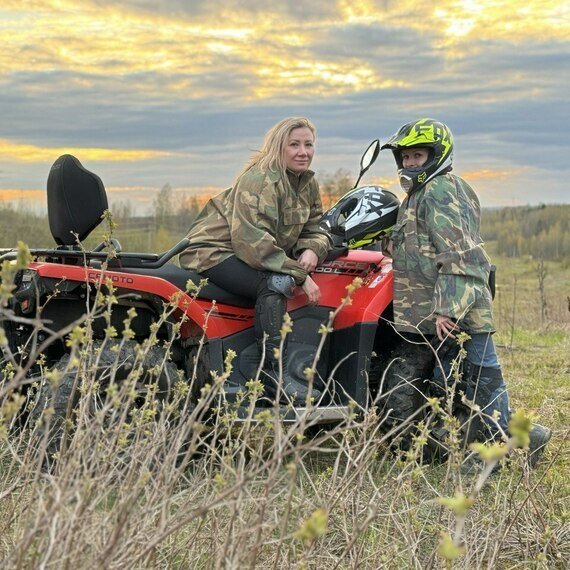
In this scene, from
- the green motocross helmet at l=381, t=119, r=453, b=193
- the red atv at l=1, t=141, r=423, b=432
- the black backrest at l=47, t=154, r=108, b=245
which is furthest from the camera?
the green motocross helmet at l=381, t=119, r=453, b=193

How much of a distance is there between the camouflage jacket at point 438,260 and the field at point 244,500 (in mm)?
900

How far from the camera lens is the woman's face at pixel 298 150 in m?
5.00

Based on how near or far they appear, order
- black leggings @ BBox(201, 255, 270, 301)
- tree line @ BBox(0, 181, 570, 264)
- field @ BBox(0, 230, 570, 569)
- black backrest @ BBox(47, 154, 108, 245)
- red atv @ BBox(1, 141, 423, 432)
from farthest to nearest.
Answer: tree line @ BBox(0, 181, 570, 264) < black leggings @ BBox(201, 255, 270, 301) < black backrest @ BBox(47, 154, 108, 245) < red atv @ BBox(1, 141, 423, 432) < field @ BBox(0, 230, 570, 569)

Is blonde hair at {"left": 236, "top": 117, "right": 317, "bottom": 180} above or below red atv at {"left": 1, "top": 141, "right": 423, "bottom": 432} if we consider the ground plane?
above

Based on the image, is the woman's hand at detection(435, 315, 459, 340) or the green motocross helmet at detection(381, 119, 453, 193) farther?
the green motocross helmet at detection(381, 119, 453, 193)

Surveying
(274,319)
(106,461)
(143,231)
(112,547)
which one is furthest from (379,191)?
(143,231)

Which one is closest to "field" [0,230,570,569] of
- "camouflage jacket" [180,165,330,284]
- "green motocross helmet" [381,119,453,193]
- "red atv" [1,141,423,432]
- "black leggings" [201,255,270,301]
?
"red atv" [1,141,423,432]

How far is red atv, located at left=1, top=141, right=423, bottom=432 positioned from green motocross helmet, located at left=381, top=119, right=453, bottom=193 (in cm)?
19

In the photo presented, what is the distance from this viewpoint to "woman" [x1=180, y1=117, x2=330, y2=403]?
4766 mm

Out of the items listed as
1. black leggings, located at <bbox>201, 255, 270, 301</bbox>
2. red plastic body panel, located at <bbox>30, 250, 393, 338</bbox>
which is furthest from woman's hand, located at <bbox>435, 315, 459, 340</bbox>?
black leggings, located at <bbox>201, 255, 270, 301</bbox>

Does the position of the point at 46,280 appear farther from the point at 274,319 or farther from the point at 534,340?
the point at 534,340

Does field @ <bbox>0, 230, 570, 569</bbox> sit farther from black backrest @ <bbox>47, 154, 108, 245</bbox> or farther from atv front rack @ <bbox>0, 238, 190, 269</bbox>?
black backrest @ <bbox>47, 154, 108, 245</bbox>

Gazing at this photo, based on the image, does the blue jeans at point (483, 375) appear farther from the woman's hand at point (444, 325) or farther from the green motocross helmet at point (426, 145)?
the green motocross helmet at point (426, 145)

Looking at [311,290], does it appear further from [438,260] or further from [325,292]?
[438,260]
